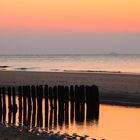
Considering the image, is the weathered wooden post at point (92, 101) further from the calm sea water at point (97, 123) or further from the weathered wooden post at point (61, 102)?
the weathered wooden post at point (61, 102)

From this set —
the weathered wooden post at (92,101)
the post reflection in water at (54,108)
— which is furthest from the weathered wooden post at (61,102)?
the weathered wooden post at (92,101)

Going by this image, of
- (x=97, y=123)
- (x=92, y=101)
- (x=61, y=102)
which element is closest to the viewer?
(x=97, y=123)

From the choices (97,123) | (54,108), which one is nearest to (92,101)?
(54,108)

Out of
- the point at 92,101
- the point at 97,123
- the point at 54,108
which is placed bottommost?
the point at 97,123

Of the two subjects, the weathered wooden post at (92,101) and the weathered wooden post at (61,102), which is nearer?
the weathered wooden post at (61,102)

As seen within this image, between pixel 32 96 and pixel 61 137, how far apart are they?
8754mm

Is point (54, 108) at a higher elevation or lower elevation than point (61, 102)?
lower

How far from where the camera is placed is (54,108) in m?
24.9

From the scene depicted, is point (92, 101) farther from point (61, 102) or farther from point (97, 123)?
point (97, 123)

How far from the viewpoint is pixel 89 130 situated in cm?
2047

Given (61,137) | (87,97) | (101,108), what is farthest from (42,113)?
(61,137)

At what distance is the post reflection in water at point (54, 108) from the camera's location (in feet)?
79.4

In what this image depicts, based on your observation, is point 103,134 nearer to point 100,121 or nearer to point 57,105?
point 100,121

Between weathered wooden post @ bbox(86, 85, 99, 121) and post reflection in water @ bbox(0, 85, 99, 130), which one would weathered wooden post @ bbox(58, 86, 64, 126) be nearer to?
post reflection in water @ bbox(0, 85, 99, 130)
